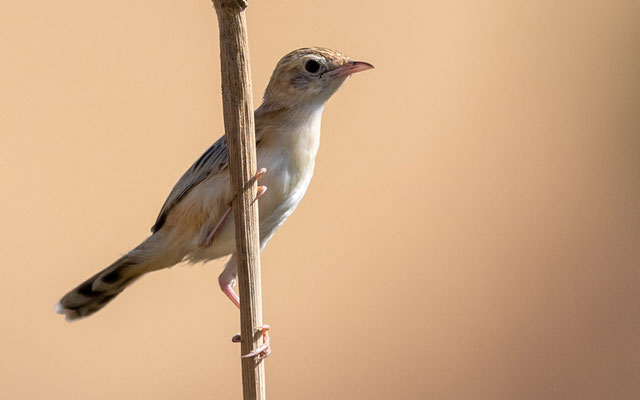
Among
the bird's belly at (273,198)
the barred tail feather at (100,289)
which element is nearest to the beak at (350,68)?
the bird's belly at (273,198)

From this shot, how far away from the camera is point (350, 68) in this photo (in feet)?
11.9

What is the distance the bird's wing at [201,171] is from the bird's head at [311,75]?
0.35m

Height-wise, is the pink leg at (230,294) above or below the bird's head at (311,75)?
below

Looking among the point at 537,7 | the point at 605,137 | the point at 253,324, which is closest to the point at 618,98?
the point at 605,137

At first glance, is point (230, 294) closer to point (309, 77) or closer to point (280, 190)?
point (280, 190)

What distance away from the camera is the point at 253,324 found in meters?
2.43

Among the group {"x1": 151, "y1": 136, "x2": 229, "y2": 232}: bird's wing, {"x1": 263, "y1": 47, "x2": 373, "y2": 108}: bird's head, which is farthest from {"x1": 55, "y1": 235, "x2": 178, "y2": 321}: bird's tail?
{"x1": 263, "y1": 47, "x2": 373, "y2": 108}: bird's head

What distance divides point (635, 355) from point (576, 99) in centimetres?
255

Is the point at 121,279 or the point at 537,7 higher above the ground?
the point at 537,7

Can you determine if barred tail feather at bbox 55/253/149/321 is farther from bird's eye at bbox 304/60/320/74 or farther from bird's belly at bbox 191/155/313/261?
bird's eye at bbox 304/60/320/74

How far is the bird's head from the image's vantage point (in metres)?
3.68

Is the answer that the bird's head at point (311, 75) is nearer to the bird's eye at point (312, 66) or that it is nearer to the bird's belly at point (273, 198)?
the bird's eye at point (312, 66)

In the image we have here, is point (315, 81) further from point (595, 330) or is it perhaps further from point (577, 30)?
point (577, 30)

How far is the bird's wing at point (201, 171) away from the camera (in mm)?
3664
